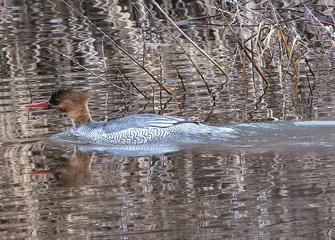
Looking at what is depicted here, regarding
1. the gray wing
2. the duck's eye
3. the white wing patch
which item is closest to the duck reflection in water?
the gray wing

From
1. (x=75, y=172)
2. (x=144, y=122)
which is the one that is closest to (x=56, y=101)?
(x=144, y=122)

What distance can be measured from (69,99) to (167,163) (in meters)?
2.64

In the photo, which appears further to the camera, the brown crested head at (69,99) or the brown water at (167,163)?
the brown crested head at (69,99)

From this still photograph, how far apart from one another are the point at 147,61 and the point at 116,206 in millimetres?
7492

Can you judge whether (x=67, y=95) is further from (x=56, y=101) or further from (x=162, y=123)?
(x=162, y=123)

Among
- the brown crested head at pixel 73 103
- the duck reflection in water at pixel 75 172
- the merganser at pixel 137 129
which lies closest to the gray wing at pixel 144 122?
the merganser at pixel 137 129

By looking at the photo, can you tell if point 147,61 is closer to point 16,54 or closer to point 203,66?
point 203,66

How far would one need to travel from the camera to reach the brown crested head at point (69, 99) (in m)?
11.3

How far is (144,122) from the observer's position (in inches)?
412

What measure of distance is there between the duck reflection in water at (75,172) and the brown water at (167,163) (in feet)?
0.06

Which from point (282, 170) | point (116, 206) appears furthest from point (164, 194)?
point (282, 170)

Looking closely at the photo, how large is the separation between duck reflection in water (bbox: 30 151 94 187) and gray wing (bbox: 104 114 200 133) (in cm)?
74

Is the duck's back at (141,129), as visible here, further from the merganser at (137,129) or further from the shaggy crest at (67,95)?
the shaggy crest at (67,95)

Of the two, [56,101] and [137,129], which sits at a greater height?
[56,101]
